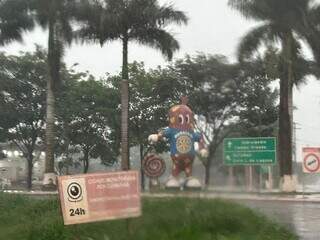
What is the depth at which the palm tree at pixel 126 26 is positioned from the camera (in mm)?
32656

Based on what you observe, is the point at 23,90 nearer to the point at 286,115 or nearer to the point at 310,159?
the point at 286,115

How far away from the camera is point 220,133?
141ft

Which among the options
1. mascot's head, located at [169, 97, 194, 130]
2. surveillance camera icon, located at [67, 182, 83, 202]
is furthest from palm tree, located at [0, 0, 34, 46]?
surveillance camera icon, located at [67, 182, 83, 202]

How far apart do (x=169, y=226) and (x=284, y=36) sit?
23893mm

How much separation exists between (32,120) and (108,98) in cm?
641

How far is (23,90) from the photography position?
4569cm

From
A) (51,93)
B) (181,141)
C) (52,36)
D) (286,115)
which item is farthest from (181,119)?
(52,36)

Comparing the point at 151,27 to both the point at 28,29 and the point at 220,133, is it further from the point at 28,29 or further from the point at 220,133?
the point at 220,133

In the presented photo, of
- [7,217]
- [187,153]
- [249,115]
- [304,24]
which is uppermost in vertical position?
[304,24]

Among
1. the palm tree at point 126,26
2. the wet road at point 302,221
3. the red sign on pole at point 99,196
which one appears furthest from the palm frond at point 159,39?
the red sign on pole at point 99,196

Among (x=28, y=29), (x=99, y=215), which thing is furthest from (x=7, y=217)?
(x=28, y=29)

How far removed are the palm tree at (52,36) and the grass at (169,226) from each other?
71.7ft

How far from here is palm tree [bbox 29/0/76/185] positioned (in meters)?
34.2

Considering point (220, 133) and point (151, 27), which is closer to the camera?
point (151, 27)
